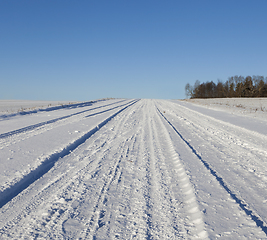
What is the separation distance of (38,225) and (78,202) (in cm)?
53

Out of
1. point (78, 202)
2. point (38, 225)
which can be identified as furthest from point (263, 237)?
point (38, 225)

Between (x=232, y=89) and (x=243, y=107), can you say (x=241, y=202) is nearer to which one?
(x=243, y=107)

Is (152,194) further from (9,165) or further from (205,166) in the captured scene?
(9,165)

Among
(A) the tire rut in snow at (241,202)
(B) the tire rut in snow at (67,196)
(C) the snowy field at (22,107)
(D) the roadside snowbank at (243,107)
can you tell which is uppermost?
(C) the snowy field at (22,107)

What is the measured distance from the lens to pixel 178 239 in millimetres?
1873

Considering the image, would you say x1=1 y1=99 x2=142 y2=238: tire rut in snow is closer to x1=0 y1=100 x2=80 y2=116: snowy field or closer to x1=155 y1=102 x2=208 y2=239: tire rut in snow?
x1=155 y1=102 x2=208 y2=239: tire rut in snow

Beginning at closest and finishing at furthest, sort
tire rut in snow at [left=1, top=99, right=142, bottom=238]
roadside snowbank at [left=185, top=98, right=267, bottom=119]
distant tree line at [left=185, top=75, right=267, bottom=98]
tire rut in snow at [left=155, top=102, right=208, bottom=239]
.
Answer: tire rut in snow at [left=155, top=102, right=208, bottom=239] → tire rut in snow at [left=1, top=99, right=142, bottom=238] → roadside snowbank at [left=185, top=98, right=267, bottom=119] → distant tree line at [left=185, top=75, right=267, bottom=98]

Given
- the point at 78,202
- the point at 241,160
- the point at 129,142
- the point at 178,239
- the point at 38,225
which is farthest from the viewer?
the point at 129,142

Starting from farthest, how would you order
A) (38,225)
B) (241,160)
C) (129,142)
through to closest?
1. (129,142)
2. (241,160)
3. (38,225)

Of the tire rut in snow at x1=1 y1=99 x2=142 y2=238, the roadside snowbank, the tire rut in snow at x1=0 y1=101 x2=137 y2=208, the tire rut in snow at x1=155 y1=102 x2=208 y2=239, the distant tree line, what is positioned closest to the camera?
the tire rut in snow at x1=155 y1=102 x2=208 y2=239

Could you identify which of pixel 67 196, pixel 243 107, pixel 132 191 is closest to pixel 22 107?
pixel 67 196

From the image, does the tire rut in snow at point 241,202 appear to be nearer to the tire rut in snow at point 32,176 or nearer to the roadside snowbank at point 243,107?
the tire rut in snow at point 32,176

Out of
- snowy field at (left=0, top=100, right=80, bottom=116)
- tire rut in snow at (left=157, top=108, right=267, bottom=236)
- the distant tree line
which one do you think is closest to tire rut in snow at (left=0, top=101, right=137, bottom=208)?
tire rut in snow at (left=157, top=108, right=267, bottom=236)

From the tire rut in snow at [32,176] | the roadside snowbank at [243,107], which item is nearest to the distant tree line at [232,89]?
the roadside snowbank at [243,107]
